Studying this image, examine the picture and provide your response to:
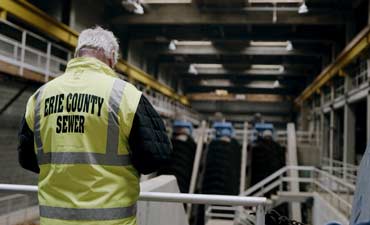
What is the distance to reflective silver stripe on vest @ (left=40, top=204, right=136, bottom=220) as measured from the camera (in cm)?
140

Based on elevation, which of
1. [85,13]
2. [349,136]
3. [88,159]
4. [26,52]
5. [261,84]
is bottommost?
[88,159]

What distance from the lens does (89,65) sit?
1534 mm

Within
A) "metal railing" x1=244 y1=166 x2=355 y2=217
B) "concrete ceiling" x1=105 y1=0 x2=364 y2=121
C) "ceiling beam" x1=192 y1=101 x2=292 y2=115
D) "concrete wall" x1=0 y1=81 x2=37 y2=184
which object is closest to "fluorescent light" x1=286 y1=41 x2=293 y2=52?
"concrete ceiling" x1=105 y1=0 x2=364 y2=121

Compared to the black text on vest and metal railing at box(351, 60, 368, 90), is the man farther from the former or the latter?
metal railing at box(351, 60, 368, 90)

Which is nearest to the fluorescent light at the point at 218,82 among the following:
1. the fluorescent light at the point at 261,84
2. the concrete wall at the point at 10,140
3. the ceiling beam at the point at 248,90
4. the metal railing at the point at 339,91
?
the ceiling beam at the point at 248,90

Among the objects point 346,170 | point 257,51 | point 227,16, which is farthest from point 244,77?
point 346,170

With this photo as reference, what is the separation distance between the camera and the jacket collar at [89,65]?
1535 millimetres

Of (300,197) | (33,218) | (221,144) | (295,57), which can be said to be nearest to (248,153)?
(221,144)

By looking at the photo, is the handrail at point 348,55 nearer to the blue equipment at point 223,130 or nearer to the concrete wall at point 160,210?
the blue equipment at point 223,130

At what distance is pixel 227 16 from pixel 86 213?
10.5 meters

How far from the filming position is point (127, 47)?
14273 millimetres

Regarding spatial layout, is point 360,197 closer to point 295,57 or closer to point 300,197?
point 300,197

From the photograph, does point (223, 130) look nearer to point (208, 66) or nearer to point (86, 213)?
point (208, 66)

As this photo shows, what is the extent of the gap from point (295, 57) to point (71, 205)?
16982 mm
